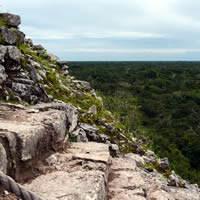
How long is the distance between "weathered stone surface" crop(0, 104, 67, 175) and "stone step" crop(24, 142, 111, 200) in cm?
38

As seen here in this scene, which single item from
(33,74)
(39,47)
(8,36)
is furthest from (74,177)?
(39,47)

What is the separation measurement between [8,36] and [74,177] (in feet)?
22.9

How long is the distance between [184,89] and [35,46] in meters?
78.7

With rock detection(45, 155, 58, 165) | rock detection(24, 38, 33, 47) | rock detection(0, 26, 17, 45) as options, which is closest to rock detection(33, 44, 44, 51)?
rock detection(24, 38, 33, 47)

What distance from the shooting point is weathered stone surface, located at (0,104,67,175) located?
4.11m

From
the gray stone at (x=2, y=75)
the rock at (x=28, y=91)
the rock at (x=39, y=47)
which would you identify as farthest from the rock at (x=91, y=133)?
the rock at (x=39, y=47)

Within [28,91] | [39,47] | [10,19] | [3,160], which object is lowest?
[3,160]

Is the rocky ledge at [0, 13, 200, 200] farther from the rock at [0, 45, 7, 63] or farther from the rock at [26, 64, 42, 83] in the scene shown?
the rock at [26, 64, 42, 83]

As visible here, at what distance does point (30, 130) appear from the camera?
4496 mm

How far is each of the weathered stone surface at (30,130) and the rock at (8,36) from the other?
13.1 ft

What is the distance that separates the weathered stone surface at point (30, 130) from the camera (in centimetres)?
411

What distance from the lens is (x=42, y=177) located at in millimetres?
4414

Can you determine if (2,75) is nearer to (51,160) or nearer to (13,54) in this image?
(13,54)

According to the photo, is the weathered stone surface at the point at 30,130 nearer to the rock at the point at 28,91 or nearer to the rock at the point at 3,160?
the rock at the point at 3,160
